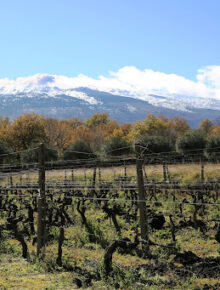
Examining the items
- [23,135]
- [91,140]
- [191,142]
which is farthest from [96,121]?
[191,142]

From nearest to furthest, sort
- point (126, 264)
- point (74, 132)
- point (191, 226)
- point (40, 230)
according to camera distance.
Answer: point (126, 264) → point (40, 230) → point (191, 226) → point (74, 132)

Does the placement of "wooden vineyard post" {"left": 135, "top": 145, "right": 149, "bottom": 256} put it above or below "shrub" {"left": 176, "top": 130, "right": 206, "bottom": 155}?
below

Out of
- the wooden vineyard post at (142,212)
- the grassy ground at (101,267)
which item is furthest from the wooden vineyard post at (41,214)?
the wooden vineyard post at (142,212)

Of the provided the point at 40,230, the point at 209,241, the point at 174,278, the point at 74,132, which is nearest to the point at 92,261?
the point at 40,230

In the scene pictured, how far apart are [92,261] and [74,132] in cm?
7368

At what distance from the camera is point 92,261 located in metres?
7.13

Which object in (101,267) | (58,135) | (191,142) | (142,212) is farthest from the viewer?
(58,135)

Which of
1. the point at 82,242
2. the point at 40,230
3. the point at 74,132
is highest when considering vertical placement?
the point at 74,132

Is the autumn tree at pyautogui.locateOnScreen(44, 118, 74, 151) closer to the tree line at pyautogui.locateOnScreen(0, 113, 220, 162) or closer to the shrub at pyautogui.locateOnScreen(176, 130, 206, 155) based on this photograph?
the tree line at pyautogui.locateOnScreen(0, 113, 220, 162)

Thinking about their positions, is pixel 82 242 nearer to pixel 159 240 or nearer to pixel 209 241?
pixel 159 240

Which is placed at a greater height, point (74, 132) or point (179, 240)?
point (74, 132)

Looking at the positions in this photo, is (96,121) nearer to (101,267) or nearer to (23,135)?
(23,135)

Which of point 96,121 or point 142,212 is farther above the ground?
point 96,121

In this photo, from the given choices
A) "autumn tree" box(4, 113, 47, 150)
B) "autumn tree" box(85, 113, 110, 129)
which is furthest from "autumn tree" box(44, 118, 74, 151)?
"autumn tree" box(85, 113, 110, 129)
